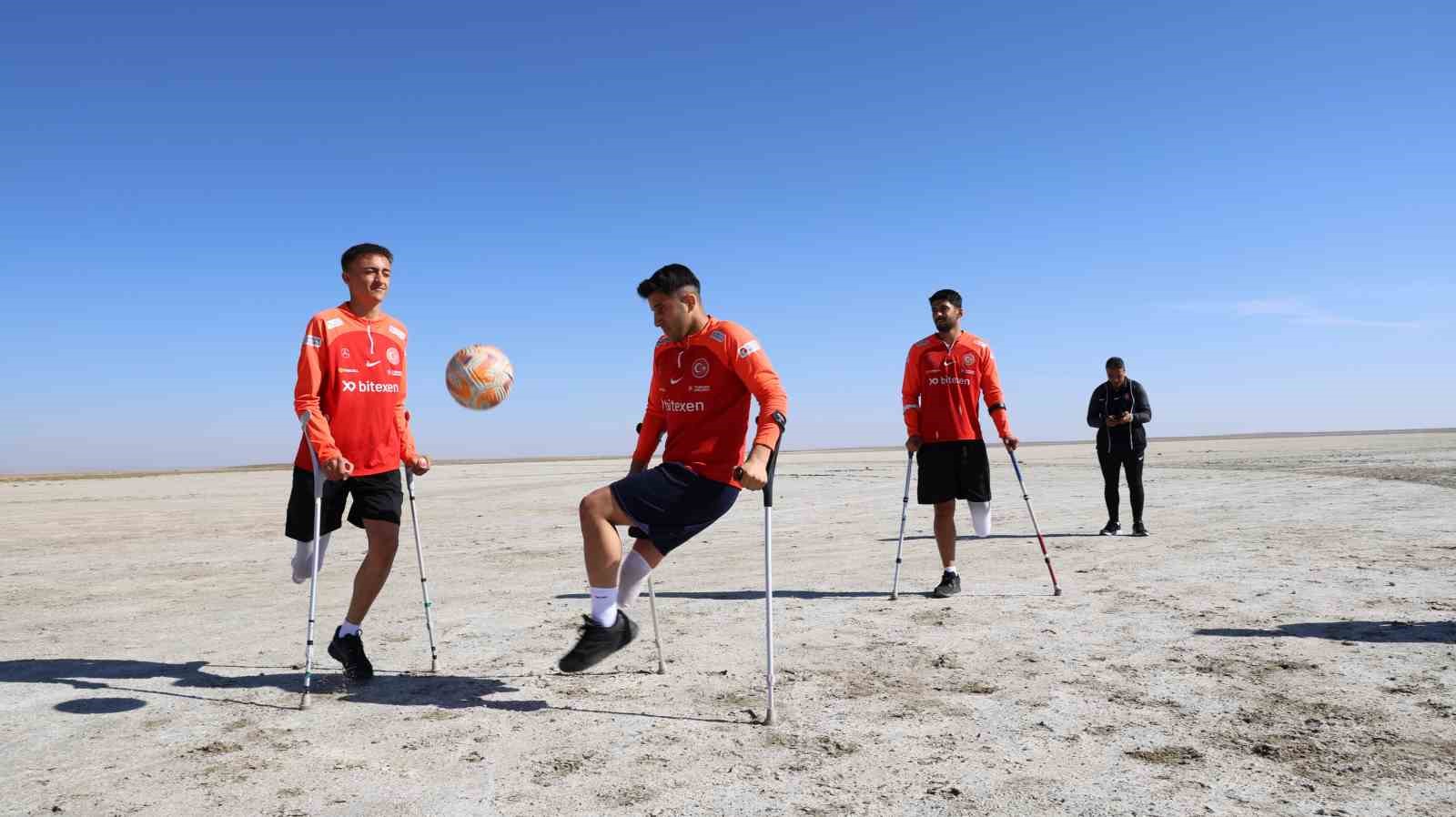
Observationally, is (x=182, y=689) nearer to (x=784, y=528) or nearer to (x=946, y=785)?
(x=946, y=785)

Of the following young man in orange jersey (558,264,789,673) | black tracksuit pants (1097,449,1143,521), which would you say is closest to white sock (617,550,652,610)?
young man in orange jersey (558,264,789,673)

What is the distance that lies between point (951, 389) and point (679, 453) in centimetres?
399

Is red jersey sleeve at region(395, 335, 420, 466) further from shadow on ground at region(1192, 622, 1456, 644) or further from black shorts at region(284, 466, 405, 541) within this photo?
shadow on ground at region(1192, 622, 1456, 644)

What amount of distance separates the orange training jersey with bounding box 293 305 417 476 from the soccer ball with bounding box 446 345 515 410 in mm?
582

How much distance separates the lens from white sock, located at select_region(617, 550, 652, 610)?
16.8 ft

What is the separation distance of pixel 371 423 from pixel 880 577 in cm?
555

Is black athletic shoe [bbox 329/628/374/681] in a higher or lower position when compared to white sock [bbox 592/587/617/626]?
lower

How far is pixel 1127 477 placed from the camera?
12391 mm

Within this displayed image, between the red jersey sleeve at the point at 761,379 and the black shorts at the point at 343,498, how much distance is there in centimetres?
239

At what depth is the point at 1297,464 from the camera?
3005 centimetres

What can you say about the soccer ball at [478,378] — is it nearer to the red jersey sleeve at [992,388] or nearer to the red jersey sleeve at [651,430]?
the red jersey sleeve at [651,430]

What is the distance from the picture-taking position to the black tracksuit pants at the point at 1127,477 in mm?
12172

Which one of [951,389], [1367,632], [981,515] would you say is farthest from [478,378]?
[1367,632]

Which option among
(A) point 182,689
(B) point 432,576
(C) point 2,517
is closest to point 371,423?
(A) point 182,689
